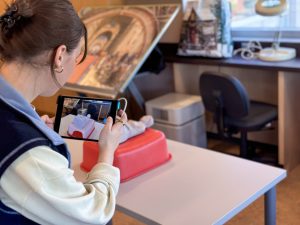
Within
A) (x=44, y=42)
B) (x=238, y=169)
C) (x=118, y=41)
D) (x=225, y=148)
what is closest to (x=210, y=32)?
(x=118, y=41)

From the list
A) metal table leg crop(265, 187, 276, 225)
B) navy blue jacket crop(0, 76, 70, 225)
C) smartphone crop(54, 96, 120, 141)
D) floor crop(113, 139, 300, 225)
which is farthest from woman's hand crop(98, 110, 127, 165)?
floor crop(113, 139, 300, 225)

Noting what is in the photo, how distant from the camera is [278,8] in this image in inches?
114

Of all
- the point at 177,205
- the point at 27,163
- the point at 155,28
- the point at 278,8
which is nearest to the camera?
the point at 27,163

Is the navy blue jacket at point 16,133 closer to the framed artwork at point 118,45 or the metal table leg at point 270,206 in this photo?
the metal table leg at point 270,206

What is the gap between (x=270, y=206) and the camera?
5.39 feet

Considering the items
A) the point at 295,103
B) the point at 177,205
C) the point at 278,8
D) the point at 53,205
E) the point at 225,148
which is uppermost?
the point at 278,8

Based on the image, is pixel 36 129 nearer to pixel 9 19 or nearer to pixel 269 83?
pixel 9 19

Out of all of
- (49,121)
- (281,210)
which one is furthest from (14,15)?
(281,210)

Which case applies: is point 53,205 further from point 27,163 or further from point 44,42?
point 44,42

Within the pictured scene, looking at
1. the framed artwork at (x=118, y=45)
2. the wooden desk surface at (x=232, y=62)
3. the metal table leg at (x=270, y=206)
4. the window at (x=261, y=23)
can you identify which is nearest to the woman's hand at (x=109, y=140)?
the metal table leg at (x=270, y=206)

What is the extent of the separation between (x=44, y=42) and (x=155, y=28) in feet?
7.30

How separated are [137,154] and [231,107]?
1.23 meters

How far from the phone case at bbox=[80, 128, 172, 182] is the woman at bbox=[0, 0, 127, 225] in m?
0.56

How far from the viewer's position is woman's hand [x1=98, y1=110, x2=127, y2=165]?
117 centimetres
